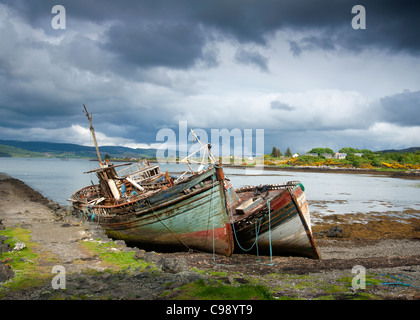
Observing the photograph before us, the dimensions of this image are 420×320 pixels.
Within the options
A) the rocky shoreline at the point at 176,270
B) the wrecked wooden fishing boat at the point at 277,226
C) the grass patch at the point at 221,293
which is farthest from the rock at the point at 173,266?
the wrecked wooden fishing boat at the point at 277,226

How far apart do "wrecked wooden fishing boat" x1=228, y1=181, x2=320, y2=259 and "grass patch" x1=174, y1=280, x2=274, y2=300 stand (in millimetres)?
5692

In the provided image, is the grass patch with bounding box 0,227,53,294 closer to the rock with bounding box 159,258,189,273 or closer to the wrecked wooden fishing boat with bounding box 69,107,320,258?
the rock with bounding box 159,258,189,273

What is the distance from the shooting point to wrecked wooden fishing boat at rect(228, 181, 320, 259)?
41.9 feet

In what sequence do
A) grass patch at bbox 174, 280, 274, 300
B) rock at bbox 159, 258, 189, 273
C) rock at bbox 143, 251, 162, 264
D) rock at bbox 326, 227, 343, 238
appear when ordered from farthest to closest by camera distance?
rock at bbox 326, 227, 343, 238, rock at bbox 143, 251, 162, 264, rock at bbox 159, 258, 189, 273, grass patch at bbox 174, 280, 274, 300

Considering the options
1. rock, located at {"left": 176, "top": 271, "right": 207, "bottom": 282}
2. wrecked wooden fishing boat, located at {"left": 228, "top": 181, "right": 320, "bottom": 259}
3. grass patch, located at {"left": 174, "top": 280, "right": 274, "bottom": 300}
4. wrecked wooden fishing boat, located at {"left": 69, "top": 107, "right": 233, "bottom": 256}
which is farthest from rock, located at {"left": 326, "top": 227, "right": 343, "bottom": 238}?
grass patch, located at {"left": 174, "top": 280, "right": 274, "bottom": 300}

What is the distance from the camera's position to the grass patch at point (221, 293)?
708cm

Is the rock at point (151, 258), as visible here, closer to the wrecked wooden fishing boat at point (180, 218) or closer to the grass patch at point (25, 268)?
the wrecked wooden fishing boat at point (180, 218)

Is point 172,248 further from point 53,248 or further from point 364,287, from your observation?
point 364,287

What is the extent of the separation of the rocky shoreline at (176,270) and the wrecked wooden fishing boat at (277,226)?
0.57 m

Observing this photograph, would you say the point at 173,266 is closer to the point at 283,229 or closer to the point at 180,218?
the point at 180,218

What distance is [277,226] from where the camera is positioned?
13.2m

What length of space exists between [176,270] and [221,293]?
325cm

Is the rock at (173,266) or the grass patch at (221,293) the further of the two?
the rock at (173,266)

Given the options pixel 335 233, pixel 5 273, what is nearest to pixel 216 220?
pixel 5 273
